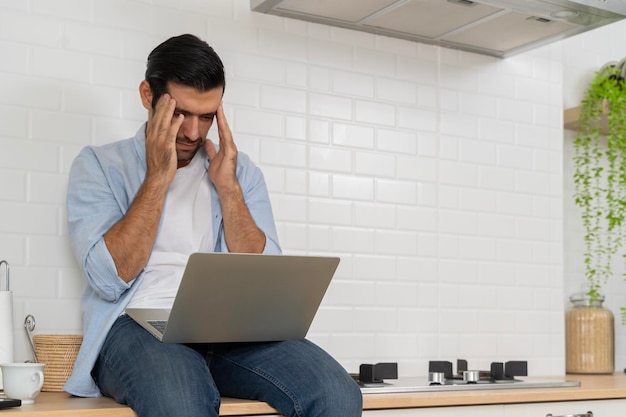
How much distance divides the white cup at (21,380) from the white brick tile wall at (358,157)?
0.53m

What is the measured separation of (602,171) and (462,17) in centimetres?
124

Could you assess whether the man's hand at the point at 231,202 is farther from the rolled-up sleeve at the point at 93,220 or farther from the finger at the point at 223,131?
the rolled-up sleeve at the point at 93,220

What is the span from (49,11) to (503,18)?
1556mm

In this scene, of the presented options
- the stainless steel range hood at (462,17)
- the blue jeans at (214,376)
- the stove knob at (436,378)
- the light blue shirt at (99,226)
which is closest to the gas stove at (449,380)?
the stove knob at (436,378)

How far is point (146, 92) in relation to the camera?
2639 millimetres

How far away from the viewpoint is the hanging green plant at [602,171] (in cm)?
389

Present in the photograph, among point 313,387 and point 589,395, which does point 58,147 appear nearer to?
point 313,387

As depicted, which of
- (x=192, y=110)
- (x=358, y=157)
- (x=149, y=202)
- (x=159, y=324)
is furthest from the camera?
(x=358, y=157)

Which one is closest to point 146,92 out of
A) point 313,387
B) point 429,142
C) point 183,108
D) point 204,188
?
point 183,108

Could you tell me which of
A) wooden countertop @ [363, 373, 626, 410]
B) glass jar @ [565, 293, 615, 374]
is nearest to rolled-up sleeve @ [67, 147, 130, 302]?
wooden countertop @ [363, 373, 626, 410]

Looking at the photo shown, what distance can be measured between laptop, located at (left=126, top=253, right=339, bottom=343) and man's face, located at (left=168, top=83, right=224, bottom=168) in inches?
19.7

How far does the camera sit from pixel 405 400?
8.48 ft

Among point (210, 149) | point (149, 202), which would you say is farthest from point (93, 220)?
point (210, 149)

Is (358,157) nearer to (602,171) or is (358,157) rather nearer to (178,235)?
(178,235)
